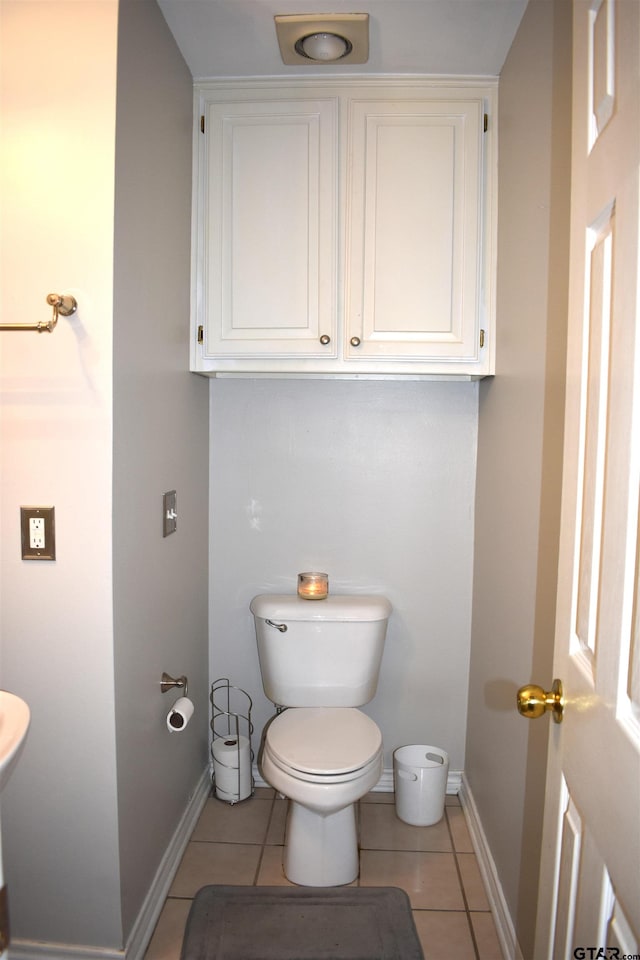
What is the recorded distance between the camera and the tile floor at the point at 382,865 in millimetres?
1720

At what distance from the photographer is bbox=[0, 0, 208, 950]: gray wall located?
1.40m

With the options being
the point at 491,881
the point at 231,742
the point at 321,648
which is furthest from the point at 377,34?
the point at 491,881

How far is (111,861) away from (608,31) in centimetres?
182

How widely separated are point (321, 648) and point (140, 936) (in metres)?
0.92

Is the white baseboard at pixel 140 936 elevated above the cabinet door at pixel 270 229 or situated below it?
below

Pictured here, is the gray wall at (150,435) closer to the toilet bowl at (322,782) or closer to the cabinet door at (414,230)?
the toilet bowl at (322,782)

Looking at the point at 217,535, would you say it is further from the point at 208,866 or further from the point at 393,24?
the point at 393,24

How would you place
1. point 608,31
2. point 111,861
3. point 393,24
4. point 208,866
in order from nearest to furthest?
point 608,31 < point 111,861 < point 393,24 < point 208,866

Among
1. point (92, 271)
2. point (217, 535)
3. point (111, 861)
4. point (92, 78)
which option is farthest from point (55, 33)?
point (111, 861)

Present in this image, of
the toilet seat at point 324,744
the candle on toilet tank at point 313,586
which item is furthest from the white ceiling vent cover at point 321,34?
the toilet seat at point 324,744

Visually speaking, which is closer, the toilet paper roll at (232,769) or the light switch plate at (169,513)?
the light switch plate at (169,513)

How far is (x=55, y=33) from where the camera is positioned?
140 centimetres

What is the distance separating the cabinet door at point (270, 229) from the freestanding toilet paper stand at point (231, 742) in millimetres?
1277

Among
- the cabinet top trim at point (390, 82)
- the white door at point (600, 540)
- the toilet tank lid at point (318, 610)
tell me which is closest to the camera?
the white door at point (600, 540)
